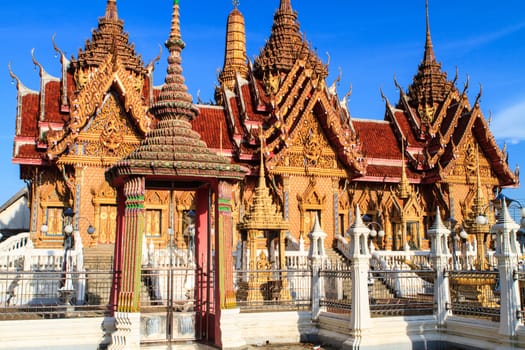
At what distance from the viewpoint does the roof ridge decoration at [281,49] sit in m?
27.1

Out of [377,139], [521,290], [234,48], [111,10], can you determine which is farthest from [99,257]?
[234,48]

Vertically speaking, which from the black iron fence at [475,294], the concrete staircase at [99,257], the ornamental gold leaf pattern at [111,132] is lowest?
the black iron fence at [475,294]

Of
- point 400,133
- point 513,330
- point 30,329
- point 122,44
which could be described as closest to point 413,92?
point 400,133

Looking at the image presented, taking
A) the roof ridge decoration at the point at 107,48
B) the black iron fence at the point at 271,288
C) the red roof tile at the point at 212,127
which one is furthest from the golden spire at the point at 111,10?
the black iron fence at the point at 271,288

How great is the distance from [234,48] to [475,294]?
26893 millimetres

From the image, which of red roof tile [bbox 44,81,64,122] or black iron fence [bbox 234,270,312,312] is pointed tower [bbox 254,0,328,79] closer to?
red roof tile [bbox 44,81,64,122]

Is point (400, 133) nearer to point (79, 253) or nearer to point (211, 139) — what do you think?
point (211, 139)

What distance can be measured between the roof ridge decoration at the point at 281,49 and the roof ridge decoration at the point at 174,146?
15.7 m

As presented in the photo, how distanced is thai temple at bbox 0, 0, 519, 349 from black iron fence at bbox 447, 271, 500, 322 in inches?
42.9

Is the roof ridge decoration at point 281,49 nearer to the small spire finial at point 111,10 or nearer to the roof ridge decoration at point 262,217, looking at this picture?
the small spire finial at point 111,10

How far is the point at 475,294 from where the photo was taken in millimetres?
12109

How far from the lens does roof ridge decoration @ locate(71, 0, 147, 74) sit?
942 inches

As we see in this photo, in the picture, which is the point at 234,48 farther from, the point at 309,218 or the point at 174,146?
the point at 174,146

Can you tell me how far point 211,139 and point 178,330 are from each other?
46.3 ft
